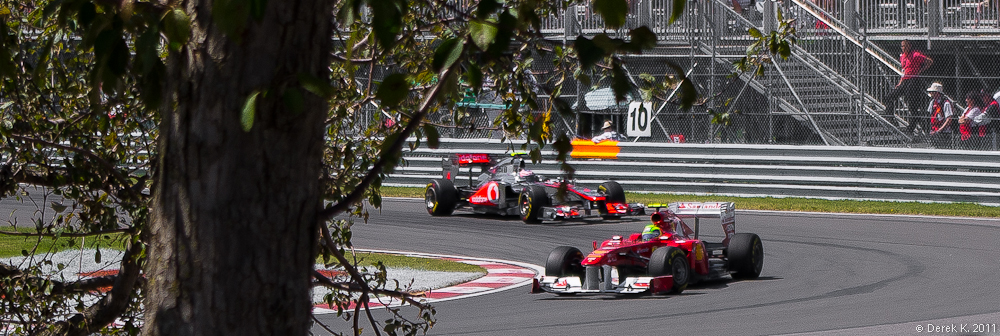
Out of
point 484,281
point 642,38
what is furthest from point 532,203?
point 642,38

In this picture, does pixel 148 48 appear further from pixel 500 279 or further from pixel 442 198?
pixel 442 198

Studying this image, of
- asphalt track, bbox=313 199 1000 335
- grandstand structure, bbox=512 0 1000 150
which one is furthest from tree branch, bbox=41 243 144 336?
grandstand structure, bbox=512 0 1000 150

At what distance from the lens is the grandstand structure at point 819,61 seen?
19.8 m

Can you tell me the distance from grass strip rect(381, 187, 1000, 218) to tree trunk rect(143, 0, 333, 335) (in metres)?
16.8

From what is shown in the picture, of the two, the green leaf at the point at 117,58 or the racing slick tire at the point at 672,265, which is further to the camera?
the racing slick tire at the point at 672,265

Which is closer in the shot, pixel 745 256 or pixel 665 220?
pixel 665 220

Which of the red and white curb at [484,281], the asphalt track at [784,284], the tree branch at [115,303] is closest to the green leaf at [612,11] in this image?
the tree branch at [115,303]

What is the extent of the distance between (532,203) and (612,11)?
1504cm

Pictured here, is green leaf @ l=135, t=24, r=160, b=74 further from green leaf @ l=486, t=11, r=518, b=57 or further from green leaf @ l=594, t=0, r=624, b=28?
green leaf @ l=594, t=0, r=624, b=28

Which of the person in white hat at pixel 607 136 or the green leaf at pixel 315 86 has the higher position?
the person in white hat at pixel 607 136

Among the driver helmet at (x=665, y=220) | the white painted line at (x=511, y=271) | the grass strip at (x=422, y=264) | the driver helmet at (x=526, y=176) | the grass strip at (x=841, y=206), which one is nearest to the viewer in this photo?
the driver helmet at (x=665, y=220)

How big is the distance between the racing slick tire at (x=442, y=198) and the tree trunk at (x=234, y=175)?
52.3ft

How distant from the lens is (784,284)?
10.9m

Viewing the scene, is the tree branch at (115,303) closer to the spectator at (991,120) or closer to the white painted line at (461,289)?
the white painted line at (461,289)
